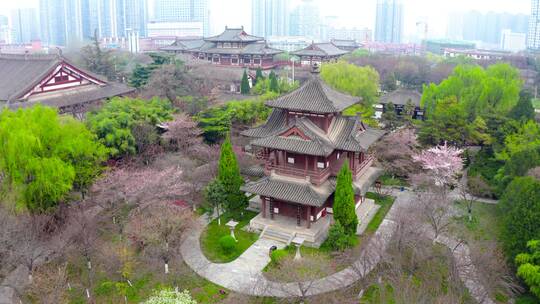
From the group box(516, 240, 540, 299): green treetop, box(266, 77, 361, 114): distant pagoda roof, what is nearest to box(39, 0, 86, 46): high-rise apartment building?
box(266, 77, 361, 114): distant pagoda roof

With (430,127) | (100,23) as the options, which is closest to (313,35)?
(100,23)

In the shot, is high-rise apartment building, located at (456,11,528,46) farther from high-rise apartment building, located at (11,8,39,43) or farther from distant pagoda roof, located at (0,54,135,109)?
distant pagoda roof, located at (0,54,135,109)

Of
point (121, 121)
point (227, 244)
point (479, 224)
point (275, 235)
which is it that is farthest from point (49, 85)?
point (479, 224)

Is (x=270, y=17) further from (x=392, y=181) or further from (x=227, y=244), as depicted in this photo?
(x=227, y=244)

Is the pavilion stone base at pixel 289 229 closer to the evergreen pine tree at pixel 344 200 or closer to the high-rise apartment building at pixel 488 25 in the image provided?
the evergreen pine tree at pixel 344 200

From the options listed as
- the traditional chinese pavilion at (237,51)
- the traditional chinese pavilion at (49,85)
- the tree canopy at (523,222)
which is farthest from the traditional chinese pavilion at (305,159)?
the traditional chinese pavilion at (237,51)

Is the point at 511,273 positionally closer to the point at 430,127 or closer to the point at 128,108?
the point at 430,127

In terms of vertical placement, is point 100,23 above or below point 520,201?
above
